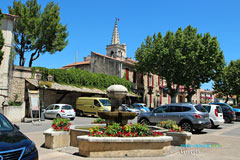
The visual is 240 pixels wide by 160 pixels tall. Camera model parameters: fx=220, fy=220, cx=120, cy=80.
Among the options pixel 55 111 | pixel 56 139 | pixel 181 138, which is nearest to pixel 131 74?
pixel 55 111

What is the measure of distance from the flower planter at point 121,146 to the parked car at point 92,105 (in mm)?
15106

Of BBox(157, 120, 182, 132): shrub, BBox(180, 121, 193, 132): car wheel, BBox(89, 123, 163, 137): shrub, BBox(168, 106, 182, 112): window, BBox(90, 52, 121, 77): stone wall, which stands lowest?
BBox(180, 121, 193, 132): car wheel

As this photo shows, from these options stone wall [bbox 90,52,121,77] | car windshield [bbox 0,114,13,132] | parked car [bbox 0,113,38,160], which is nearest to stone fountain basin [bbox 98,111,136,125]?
car windshield [bbox 0,114,13,132]

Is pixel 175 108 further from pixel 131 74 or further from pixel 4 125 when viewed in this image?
pixel 131 74

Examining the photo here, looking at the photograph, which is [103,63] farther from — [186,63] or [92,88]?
[186,63]

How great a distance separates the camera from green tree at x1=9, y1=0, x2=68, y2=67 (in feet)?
86.7

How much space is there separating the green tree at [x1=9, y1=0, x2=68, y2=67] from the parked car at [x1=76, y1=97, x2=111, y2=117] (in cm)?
925

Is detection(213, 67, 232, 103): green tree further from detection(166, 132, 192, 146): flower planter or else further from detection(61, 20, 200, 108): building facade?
detection(166, 132, 192, 146): flower planter

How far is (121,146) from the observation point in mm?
6184

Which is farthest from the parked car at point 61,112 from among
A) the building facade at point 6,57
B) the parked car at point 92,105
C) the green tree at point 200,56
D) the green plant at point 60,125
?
the green tree at point 200,56

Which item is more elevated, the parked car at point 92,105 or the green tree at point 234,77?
the green tree at point 234,77

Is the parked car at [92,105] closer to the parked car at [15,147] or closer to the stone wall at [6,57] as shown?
the stone wall at [6,57]

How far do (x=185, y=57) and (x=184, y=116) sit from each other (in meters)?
16.6

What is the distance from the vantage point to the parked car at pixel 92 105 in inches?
866
